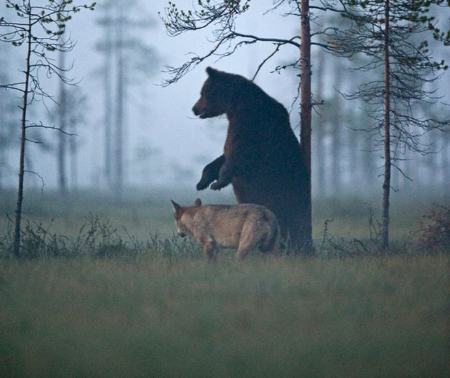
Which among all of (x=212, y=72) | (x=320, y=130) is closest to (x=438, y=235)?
(x=212, y=72)

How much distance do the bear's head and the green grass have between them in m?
3.27

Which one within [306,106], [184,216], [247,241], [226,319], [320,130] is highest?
[320,130]

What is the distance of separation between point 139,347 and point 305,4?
903cm

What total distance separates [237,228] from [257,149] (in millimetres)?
1904

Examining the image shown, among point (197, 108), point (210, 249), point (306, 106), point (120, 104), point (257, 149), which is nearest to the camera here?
point (210, 249)

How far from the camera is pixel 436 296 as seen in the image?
7812 millimetres

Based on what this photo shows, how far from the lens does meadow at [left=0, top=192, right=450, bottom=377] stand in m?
5.47

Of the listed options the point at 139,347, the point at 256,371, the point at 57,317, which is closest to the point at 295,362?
the point at 256,371

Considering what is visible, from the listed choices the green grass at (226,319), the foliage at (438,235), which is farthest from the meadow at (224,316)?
the foliage at (438,235)

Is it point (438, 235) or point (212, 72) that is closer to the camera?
point (212, 72)

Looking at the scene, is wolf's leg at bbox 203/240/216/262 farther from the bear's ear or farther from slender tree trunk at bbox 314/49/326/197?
slender tree trunk at bbox 314/49/326/197

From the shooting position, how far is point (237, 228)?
10.5 metres

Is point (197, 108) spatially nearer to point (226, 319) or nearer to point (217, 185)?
point (217, 185)

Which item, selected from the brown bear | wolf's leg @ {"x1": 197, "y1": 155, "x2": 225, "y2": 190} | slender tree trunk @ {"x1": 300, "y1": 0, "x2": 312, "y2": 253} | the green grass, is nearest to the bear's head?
the brown bear
